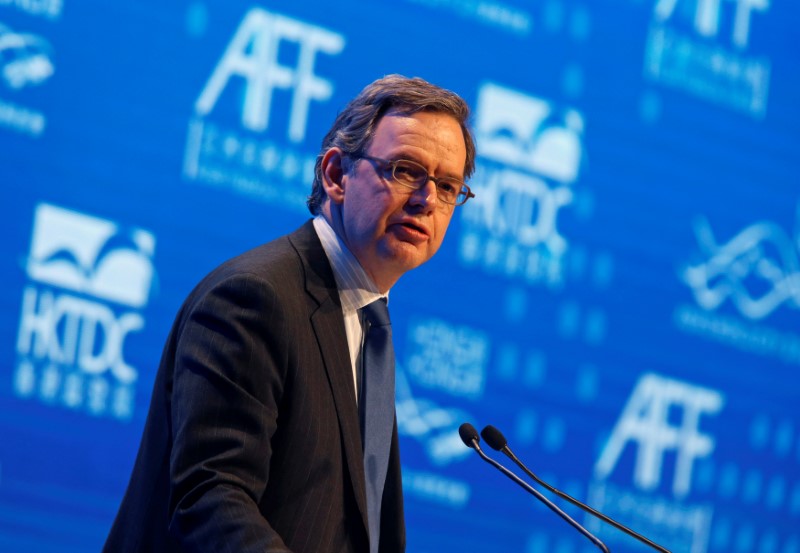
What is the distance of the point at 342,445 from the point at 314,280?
336 mm

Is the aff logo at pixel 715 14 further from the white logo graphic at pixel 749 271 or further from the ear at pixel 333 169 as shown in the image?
the ear at pixel 333 169

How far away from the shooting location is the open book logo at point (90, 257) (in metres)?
3.28

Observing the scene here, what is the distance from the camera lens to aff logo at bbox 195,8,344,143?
3.59 meters

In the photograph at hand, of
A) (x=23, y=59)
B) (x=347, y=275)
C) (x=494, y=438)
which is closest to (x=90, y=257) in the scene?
(x=23, y=59)

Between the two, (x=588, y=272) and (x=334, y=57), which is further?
(x=588, y=272)

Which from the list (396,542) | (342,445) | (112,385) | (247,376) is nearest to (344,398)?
(342,445)

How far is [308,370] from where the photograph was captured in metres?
1.85

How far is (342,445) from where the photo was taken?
1880 mm

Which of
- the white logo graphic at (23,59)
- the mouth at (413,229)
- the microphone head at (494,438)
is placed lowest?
the microphone head at (494,438)

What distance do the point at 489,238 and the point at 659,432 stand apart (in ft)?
3.86

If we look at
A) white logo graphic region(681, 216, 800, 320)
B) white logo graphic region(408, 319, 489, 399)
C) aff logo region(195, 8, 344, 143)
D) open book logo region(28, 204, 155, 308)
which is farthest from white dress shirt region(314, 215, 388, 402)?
white logo graphic region(681, 216, 800, 320)

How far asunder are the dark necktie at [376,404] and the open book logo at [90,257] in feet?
4.91

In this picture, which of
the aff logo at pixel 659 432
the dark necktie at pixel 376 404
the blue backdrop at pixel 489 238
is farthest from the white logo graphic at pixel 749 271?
the dark necktie at pixel 376 404

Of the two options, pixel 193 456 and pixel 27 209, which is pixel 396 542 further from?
pixel 27 209
